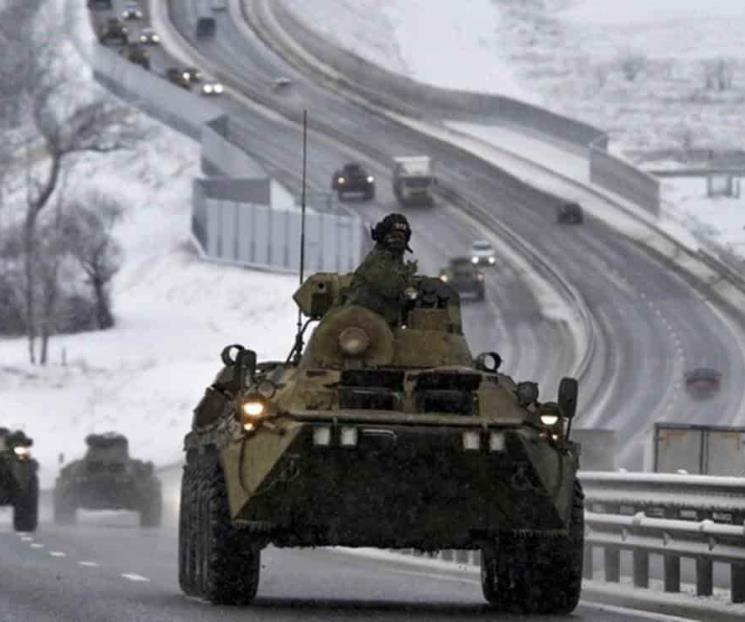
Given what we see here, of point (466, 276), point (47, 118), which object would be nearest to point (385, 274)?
point (466, 276)

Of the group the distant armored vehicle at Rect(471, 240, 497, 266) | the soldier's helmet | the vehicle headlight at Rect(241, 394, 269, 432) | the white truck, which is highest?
the white truck

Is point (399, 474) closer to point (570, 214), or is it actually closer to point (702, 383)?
point (702, 383)

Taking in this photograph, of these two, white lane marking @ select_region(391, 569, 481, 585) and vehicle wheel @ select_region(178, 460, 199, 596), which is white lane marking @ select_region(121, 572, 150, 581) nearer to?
vehicle wheel @ select_region(178, 460, 199, 596)

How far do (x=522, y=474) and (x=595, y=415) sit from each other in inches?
2238

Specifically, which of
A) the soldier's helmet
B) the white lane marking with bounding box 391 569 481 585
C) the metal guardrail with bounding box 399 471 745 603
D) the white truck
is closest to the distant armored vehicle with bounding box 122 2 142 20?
the white truck

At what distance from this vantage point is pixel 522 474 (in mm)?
18016

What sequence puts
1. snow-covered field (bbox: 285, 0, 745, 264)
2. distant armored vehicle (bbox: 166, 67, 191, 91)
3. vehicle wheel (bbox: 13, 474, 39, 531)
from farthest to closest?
snow-covered field (bbox: 285, 0, 745, 264)
distant armored vehicle (bbox: 166, 67, 191, 91)
vehicle wheel (bbox: 13, 474, 39, 531)

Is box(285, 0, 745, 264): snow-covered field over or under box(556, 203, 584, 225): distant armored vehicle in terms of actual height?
over

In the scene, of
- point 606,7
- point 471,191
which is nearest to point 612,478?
point 471,191

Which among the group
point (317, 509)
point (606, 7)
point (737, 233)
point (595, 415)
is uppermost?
point (606, 7)

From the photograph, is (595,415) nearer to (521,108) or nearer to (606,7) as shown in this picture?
(521,108)

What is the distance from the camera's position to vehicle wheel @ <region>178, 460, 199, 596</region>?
775 inches

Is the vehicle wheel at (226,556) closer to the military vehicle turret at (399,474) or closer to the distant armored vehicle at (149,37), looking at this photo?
the military vehicle turret at (399,474)

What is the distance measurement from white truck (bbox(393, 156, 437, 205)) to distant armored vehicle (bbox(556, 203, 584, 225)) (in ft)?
15.9
